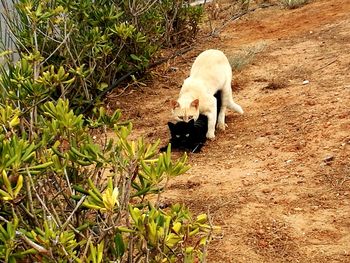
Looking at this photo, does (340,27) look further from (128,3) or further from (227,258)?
(227,258)

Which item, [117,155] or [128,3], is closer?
[117,155]

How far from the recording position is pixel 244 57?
25.5 feet

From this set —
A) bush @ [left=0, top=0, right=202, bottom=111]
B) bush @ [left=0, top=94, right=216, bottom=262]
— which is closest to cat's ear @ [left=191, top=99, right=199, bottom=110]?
bush @ [left=0, top=0, right=202, bottom=111]

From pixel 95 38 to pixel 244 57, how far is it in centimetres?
227

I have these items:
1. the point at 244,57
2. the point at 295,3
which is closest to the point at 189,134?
the point at 244,57

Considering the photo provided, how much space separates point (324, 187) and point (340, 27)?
178 inches

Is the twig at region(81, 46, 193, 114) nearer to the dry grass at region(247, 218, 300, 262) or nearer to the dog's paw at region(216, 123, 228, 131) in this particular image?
the dog's paw at region(216, 123, 228, 131)

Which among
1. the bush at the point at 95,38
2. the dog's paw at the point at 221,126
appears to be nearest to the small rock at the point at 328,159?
the dog's paw at the point at 221,126

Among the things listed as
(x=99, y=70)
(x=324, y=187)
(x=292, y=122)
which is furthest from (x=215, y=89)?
(x=324, y=187)

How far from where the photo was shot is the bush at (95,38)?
5.90 metres

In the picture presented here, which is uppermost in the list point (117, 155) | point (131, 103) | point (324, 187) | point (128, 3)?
point (117, 155)

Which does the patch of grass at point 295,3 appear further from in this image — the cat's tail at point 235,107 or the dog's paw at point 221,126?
the dog's paw at point 221,126

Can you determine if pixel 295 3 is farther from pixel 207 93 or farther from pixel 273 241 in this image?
pixel 273 241

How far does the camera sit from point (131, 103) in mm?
7238
